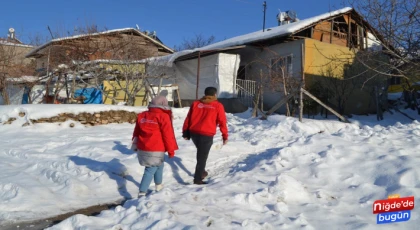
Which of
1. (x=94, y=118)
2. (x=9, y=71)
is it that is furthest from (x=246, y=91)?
(x=9, y=71)

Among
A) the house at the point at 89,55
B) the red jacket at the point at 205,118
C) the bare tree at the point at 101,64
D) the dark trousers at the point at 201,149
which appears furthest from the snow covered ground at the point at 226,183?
the house at the point at 89,55

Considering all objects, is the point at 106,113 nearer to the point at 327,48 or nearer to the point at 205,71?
the point at 205,71

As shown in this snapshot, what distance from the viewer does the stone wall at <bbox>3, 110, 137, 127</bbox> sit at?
9.38m

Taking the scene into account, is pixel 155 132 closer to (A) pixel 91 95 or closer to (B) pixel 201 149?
A: (B) pixel 201 149

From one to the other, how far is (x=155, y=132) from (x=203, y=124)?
3.00ft

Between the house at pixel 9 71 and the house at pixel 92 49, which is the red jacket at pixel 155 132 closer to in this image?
the house at pixel 92 49

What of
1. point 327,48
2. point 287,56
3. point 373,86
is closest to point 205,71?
point 287,56

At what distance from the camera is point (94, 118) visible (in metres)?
10.0

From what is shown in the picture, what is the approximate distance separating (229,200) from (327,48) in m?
13.8

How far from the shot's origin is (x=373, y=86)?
14.1m

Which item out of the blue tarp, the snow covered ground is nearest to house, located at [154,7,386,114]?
the blue tarp

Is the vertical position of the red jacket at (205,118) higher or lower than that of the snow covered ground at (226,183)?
higher

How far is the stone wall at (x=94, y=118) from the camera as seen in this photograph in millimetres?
9384

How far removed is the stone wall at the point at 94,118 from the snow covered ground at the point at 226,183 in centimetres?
135
